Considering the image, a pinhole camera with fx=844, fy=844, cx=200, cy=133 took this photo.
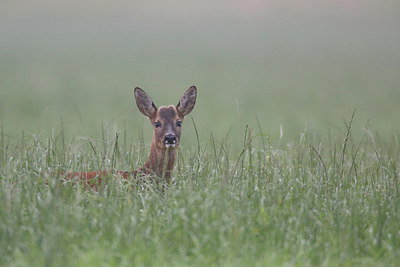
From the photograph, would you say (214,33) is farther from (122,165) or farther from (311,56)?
(122,165)

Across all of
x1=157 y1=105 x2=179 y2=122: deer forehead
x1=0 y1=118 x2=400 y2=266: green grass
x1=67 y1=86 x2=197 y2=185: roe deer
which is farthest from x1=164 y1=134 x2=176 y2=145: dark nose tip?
x1=0 y1=118 x2=400 y2=266: green grass

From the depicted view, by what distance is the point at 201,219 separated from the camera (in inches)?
271

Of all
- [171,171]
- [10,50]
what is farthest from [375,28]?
[171,171]

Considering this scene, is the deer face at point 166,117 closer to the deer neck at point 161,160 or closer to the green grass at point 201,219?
the deer neck at point 161,160

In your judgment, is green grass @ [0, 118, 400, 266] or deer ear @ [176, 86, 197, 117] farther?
deer ear @ [176, 86, 197, 117]

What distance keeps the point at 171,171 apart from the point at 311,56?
151 ft

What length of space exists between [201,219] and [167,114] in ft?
8.02

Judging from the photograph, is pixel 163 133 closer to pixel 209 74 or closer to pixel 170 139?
pixel 170 139

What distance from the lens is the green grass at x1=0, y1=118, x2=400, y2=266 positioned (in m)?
6.48

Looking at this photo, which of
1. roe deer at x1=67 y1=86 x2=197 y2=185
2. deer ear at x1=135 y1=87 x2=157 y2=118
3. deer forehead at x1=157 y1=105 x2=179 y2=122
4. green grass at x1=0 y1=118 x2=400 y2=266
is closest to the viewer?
green grass at x1=0 y1=118 x2=400 y2=266

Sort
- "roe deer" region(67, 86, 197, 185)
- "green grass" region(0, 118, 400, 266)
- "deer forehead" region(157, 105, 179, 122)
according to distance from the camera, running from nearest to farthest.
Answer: "green grass" region(0, 118, 400, 266), "roe deer" region(67, 86, 197, 185), "deer forehead" region(157, 105, 179, 122)

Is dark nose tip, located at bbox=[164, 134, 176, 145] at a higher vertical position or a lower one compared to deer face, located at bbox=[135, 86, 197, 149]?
lower

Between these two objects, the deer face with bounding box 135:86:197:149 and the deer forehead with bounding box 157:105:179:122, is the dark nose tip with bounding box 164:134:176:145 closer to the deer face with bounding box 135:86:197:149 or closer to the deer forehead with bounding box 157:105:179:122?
the deer face with bounding box 135:86:197:149

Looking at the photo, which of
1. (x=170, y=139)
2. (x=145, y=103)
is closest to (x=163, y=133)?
(x=170, y=139)
